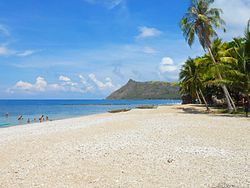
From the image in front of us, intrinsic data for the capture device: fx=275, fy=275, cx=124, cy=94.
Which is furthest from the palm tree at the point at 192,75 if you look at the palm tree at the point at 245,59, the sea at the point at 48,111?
the sea at the point at 48,111

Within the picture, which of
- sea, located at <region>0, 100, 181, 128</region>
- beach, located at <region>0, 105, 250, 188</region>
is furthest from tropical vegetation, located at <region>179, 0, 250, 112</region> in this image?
sea, located at <region>0, 100, 181, 128</region>

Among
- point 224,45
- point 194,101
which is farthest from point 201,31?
point 194,101

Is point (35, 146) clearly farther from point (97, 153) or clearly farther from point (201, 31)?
point (201, 31)

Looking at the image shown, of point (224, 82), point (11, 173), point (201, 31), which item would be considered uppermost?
point (201, 31)

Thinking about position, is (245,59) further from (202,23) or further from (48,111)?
(48,111)

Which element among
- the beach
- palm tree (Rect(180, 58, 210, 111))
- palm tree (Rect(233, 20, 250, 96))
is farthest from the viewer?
palm tree (Rect(180, 58, 210, 111))

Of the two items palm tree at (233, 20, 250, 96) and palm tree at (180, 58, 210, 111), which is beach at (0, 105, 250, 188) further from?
palm tree at (180, 58, 210, 111)

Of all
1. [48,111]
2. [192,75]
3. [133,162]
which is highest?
[192,75]

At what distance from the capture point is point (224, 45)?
1345 inches

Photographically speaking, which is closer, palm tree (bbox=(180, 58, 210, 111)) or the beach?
the beach

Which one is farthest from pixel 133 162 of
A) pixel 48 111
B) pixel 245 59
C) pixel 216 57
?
pixel 48 111

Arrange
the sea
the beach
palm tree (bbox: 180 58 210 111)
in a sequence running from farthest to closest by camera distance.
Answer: the sea → palm tree (bbox: 180 58 210 111) → the beach

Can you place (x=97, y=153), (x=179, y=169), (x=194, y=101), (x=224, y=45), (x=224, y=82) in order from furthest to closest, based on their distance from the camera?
(x=194, y=101), (x=224, y=45), (x=224, y=82), (x=97, y=153), (x=179, y=169)

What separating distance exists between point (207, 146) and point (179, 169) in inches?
107
